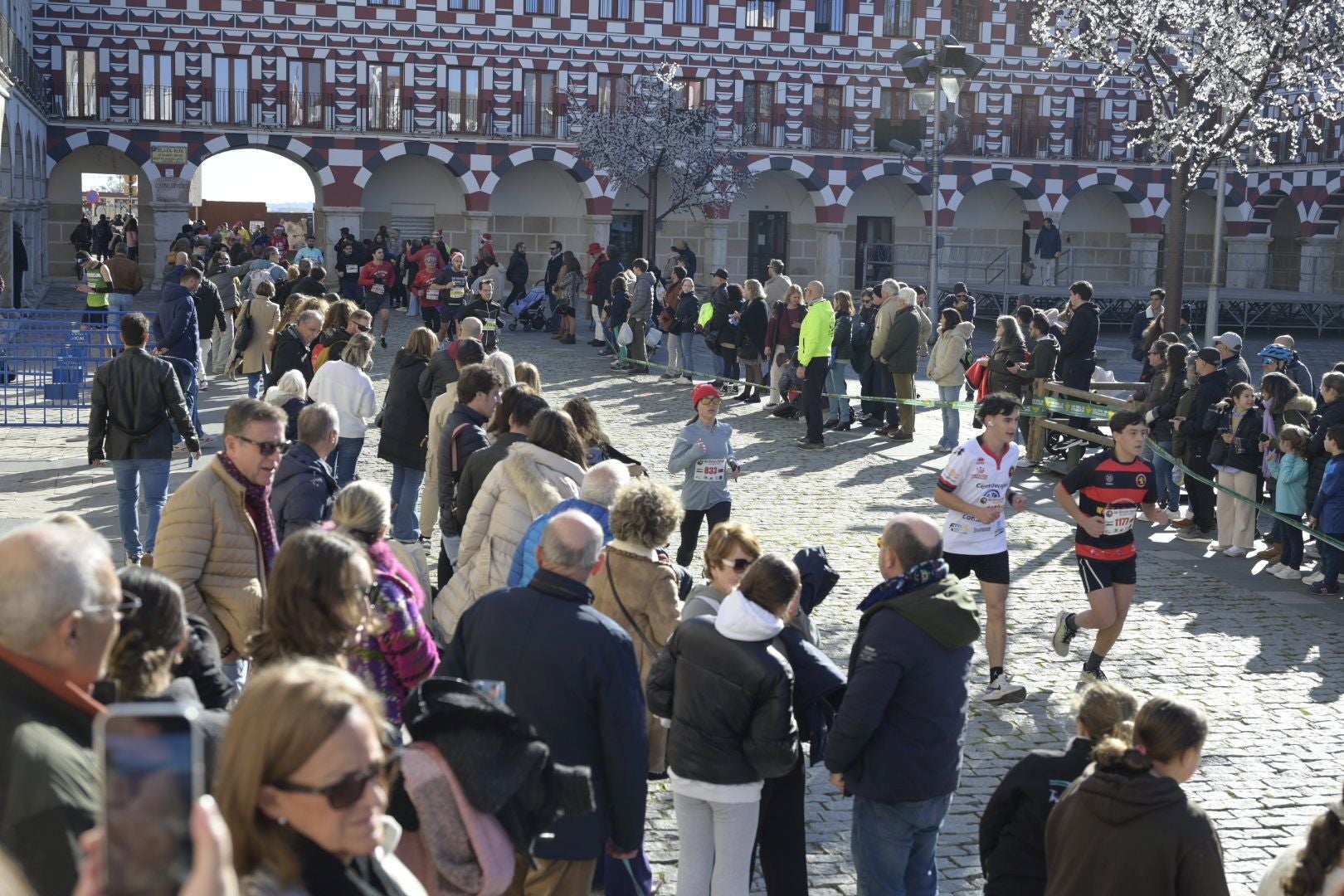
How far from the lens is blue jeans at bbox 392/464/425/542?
10.7m

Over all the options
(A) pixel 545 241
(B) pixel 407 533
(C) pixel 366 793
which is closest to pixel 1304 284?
(A) pixel 545 241

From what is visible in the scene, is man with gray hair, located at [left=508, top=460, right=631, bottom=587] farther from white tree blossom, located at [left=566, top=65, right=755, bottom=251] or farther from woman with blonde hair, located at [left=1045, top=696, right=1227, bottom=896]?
white tree blossom, located at [left=566, top=65, right=755, bottom=251]

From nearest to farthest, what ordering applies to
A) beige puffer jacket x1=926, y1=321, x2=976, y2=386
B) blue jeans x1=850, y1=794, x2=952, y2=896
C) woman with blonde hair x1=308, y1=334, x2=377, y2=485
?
1. blue jeans x1=850, y1=794, x2=952, y2=896
2. woman with blonde hair x1=308, y1=334, x2=377, y2=485
3. beige puffer jacket x1=926, y1=321, x2=976, y2=386

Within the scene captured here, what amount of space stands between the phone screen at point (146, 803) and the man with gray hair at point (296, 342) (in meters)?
11.3

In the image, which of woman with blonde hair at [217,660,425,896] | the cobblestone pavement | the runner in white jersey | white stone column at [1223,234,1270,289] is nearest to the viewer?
woman with blonde hair at [217,660,425,896]

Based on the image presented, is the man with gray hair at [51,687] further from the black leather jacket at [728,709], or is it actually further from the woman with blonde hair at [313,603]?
the black leather jacket at [728,709]

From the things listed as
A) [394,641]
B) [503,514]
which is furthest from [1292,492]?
[394,641]

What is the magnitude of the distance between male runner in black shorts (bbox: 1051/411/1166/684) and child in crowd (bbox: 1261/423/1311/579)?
3335 millimetres

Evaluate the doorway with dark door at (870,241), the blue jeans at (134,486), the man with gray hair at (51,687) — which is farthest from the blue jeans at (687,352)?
the doorway with dark door at (870,241)

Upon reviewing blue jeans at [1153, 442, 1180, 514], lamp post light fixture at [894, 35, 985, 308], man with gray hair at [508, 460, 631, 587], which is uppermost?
lamp post light fixture at [894, 35, 985, 308]

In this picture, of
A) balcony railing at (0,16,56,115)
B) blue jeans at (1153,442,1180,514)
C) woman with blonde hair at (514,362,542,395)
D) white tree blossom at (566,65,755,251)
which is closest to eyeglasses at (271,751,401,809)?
woman with blonde hair at (514,362,542,395)

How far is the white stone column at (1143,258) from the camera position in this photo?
4622 cm

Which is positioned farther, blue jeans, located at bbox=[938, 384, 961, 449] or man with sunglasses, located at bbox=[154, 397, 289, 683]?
blue jeans, located at bbox=[938, 384, 961, 449]

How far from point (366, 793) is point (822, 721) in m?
3.07
